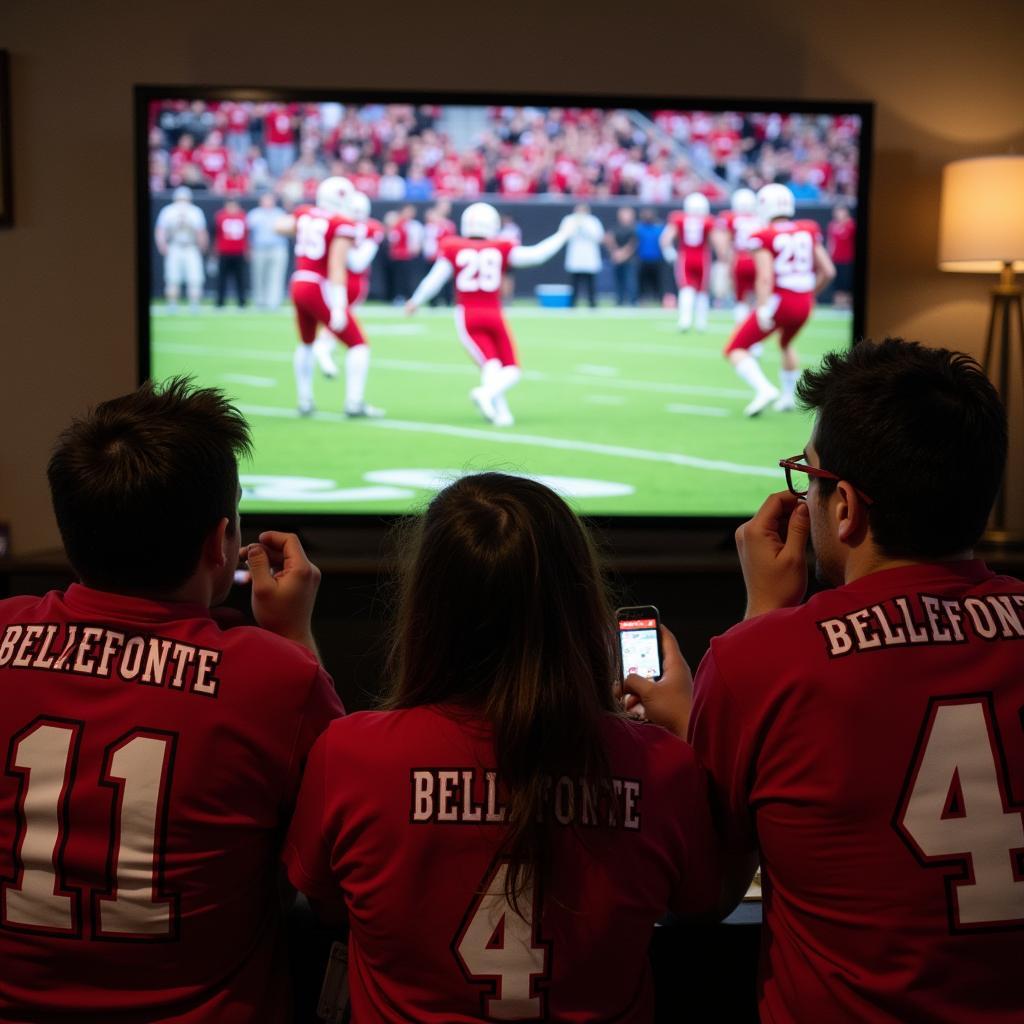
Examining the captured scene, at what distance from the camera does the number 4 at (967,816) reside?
1044mm

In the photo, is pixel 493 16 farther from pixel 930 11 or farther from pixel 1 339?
pixel 1 339

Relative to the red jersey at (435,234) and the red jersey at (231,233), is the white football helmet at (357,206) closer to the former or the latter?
the red jersey at (435,234)

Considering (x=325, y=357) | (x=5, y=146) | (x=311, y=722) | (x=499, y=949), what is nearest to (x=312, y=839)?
(x=311, y=722)

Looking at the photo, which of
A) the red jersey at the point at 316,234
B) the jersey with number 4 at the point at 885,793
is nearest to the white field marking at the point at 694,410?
the red jersey at the point at 316,234

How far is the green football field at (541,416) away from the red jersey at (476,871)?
2.61 meters

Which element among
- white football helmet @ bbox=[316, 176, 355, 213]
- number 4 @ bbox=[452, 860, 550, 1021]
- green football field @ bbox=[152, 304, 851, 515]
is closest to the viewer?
number 4 @ bbox=[452, 860, 550, 1021]

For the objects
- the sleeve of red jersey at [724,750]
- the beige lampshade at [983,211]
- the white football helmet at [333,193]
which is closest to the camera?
the sleeve of red jersey at [724,750]

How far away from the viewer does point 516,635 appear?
3.58 feet

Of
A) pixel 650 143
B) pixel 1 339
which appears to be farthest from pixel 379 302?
pixel 1 339

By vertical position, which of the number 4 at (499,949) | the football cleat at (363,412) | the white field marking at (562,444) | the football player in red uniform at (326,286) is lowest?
the number 4 at (499,949)

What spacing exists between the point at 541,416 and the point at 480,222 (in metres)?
0.69

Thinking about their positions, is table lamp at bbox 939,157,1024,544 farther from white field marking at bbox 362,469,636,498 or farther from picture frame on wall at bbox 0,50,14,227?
picture frame on wall at bbox 0,50,14,227

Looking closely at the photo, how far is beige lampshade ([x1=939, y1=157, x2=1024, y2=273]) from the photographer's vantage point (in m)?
3.47

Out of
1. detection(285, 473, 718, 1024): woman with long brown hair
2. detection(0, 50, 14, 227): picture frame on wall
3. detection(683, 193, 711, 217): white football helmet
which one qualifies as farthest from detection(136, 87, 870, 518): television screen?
detection(285, 473, 718, 1024): woman with long brown hair
